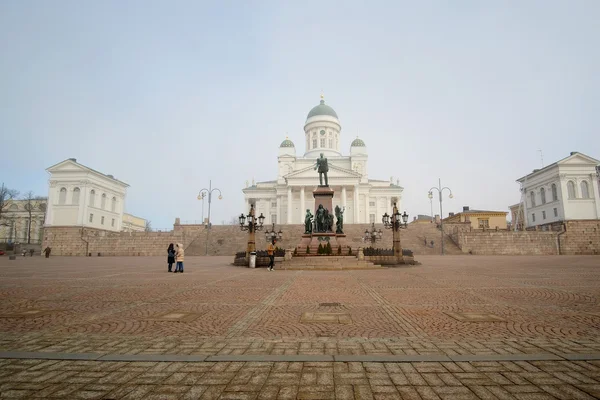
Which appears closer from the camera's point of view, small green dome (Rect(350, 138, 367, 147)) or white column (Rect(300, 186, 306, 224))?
white column (Rect(300, 186, 306, 224))

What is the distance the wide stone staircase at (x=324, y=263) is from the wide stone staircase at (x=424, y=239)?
26.4 meters

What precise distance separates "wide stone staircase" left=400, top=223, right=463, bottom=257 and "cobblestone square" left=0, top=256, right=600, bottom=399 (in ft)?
126

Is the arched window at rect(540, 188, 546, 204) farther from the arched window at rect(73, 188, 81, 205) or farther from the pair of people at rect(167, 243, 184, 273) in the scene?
the arched window at rect(73, 188, 81, 205)

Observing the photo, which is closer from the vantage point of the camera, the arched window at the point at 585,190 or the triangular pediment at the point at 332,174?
the arched window at the point at 585,190

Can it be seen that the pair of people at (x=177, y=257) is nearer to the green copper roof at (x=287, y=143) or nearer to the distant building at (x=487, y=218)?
the green copper roof at (x=287, y=143)

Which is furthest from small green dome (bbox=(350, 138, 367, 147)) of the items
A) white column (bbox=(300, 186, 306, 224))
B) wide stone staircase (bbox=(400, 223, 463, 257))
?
wide stone staircase (bbox=(400, 223, 463, 257))

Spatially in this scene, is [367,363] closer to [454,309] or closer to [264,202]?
[454,309]

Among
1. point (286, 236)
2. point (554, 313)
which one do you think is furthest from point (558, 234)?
point (554, 313)

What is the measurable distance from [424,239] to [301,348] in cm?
4745

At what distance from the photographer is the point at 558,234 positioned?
1994 inches

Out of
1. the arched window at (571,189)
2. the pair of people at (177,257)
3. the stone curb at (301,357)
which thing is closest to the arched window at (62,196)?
the pair of people at (177,257)

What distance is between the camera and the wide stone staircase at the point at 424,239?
4588cm

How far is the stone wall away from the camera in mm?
50562

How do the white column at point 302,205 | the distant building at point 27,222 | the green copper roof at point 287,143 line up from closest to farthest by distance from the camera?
the white column at point 302,205
the distant building at point 27,222
the green copper roof at point 287,143
